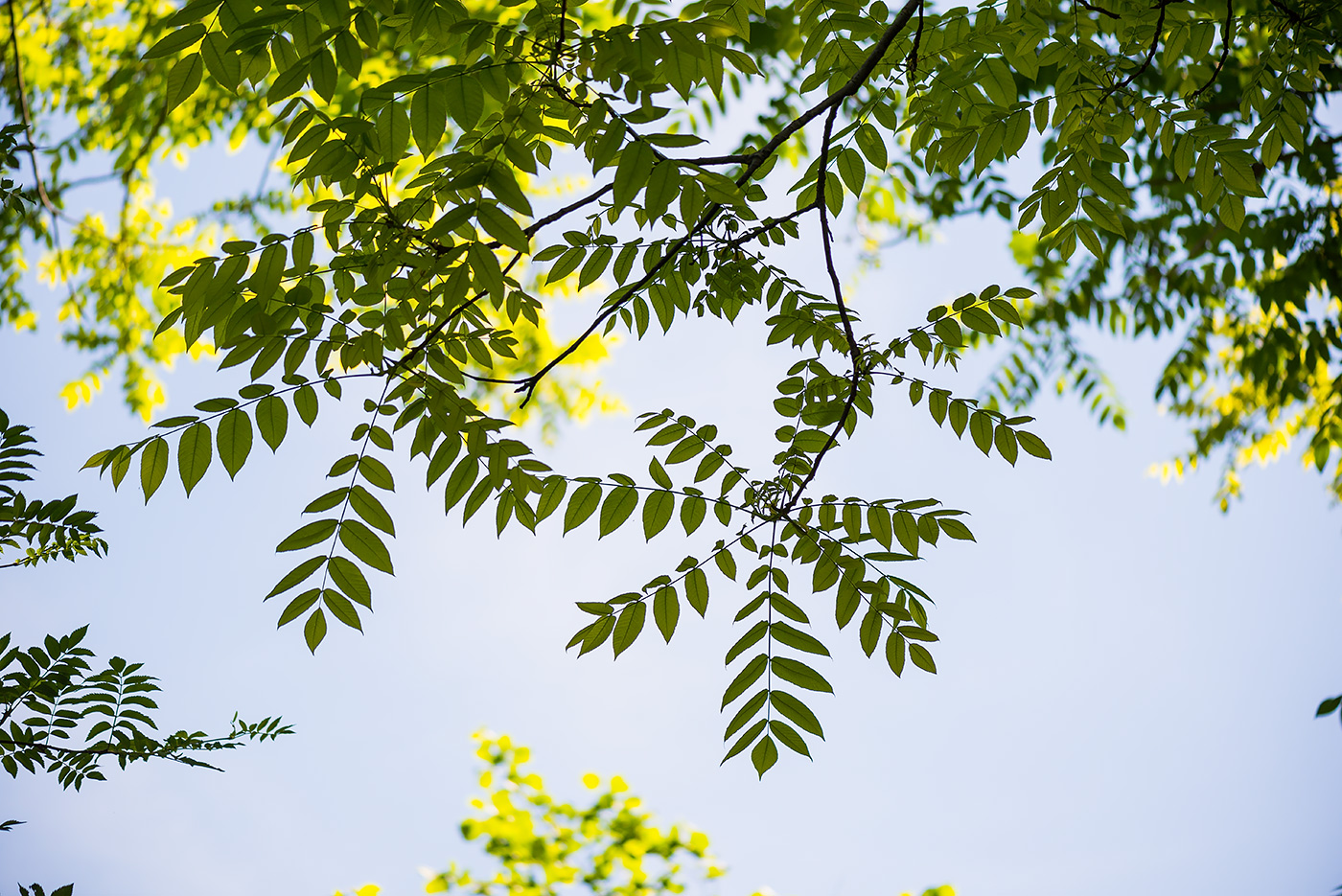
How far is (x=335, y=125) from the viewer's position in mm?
1309

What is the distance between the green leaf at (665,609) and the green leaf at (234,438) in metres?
0.75

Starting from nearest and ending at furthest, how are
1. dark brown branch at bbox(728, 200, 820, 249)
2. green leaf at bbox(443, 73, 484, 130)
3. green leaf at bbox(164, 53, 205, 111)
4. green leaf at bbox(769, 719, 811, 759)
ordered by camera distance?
green leaf at bbox(443, 73, 484, 130), green leaf at bbox(164, 53, 205, 111), green leaf at bbox(769, 719, 811, 759), dark brown branch at bbox(728, 200, 820, 249)

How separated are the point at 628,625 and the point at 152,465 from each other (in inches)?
33.3

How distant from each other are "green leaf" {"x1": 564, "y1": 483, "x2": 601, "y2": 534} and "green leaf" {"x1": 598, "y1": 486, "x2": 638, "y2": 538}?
0.07 ft

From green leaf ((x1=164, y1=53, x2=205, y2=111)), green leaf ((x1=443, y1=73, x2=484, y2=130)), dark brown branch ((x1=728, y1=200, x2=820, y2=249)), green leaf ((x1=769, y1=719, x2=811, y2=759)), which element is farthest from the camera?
dark brown branch ((x1=728, y1=200, x2=820, y2=249))

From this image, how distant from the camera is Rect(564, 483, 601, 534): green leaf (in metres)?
1.61

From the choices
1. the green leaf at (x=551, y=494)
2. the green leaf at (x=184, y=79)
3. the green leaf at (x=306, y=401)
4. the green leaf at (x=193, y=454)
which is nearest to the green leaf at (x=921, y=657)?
the green leaf at (x=551, y=494)

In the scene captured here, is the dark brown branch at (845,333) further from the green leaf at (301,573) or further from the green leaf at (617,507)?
the green leaf at (301,573)

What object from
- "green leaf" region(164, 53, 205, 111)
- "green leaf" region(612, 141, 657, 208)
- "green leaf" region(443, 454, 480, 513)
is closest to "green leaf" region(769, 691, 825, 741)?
"green leaf" region(443, 454, 480, 513)

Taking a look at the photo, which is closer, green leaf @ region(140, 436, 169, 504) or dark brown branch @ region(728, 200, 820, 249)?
green leaf @ region(140, 436, 169, 504)

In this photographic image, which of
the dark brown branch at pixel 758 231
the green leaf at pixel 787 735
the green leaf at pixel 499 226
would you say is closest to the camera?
the green leaf at pixel 499 226

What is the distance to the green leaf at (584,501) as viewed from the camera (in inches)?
63.4

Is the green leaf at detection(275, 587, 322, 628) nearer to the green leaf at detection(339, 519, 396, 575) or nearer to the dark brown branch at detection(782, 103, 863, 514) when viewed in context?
the green leaf at detection(339, 519, 396, 575)

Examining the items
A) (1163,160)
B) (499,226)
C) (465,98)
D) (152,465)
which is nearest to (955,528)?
(499,226)
